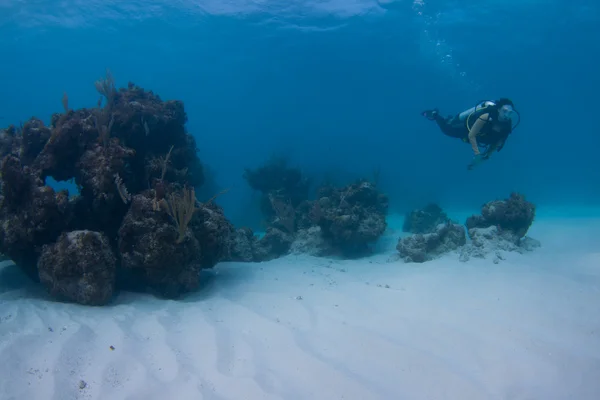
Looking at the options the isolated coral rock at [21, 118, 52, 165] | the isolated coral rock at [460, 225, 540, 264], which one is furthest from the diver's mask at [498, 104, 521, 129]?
the isolated coral rock at [21, 118, 52, 165]

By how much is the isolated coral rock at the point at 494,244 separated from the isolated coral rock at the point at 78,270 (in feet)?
25.1

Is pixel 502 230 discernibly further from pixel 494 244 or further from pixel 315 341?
pixel 315 341

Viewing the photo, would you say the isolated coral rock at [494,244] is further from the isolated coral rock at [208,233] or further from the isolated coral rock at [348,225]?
the isolated coral rock at [208,233]

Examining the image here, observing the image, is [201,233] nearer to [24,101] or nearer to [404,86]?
[404,86]

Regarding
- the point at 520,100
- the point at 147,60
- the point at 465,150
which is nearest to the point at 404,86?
the point at 520,100

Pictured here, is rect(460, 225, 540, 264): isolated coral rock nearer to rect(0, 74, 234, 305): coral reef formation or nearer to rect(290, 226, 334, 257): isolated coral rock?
rect(290, 226, 334, 257): isolated coral rock

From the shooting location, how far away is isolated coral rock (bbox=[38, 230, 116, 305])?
492 cm

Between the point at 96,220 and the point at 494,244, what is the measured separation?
9.06 meters

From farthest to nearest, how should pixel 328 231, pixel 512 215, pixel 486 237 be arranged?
pixel 328 231 → pixel 512 215 → pixel 486 237

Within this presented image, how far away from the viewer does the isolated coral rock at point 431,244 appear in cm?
927

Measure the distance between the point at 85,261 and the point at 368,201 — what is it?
9652 millimetres

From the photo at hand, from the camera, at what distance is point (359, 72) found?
47.2 meters

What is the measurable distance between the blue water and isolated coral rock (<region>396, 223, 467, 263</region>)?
46.7 ft

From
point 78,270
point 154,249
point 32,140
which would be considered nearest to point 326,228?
point 154,249
